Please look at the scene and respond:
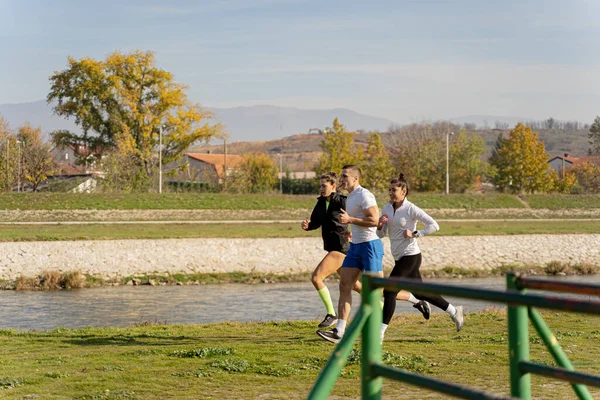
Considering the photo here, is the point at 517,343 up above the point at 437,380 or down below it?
above

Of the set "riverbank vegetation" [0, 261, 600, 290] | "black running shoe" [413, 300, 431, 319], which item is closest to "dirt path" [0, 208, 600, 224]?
"riverbank vegetation" [0, 261, 600, 290]

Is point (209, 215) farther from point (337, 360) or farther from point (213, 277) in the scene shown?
point (337, 360)

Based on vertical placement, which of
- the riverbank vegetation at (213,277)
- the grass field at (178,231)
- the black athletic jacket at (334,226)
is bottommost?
the riverbank vegetation at (213,277)

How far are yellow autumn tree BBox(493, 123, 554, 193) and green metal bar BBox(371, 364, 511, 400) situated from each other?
72.7 metres

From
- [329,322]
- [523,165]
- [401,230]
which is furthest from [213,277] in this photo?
[523,165]

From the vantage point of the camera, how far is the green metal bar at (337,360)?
4340 millimetres

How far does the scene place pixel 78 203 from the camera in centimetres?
5112

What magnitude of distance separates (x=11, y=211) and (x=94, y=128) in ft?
80.8

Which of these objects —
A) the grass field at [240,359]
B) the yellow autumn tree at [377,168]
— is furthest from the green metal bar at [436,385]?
the yellow autumn tree at [377,168]

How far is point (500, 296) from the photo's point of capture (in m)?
3.90

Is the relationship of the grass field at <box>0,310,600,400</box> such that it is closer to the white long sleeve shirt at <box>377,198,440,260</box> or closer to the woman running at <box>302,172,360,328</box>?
the woman running at <box>302,172,360,328</box>

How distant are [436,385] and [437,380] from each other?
0.05 metres

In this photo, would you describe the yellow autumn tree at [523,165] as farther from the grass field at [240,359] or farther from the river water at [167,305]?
the grass field at [240,359]

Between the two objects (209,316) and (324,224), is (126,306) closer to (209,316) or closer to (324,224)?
(209,316)
